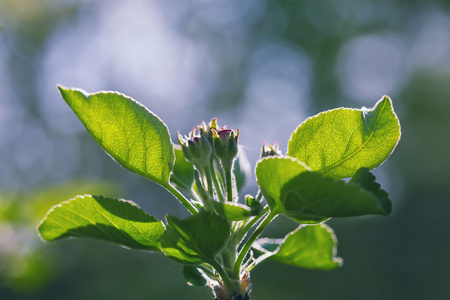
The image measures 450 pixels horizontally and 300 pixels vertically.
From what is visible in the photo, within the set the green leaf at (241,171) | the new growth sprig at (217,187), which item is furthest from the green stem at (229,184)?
the green leaf at (241,171)

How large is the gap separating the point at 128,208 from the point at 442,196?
12.9m

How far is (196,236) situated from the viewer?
2.62 ft

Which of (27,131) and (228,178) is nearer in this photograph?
(228,178)

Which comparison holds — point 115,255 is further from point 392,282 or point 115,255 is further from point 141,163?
point 141,163

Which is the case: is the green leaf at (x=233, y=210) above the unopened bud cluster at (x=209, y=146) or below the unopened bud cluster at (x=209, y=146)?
below

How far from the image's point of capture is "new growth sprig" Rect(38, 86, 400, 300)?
2.59 feet

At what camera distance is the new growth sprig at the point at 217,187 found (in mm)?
790

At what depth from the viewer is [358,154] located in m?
0.96

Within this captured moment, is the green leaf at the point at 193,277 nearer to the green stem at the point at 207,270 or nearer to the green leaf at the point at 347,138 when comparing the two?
the green stem at the point at 207,270

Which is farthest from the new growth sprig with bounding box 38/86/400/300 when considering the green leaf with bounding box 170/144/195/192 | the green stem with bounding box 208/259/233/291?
the green leaf with bounding box 170/144/195/192

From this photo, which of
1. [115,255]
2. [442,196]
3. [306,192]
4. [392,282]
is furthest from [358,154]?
A: [442,196]

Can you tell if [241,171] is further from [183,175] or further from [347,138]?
[347,138]

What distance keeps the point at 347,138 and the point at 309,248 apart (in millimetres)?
261

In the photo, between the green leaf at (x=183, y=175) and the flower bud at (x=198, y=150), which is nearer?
the flower bud at (x=198, y=150)
